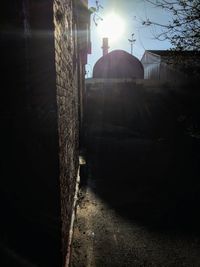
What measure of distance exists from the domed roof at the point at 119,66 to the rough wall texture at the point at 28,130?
24.2 meters

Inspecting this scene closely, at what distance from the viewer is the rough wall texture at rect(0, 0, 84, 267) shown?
2.34 metres

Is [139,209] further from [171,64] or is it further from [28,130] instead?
[171,64]

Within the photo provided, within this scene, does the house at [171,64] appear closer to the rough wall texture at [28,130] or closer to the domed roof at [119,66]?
the domed roof at [119,66]

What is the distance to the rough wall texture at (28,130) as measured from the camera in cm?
234

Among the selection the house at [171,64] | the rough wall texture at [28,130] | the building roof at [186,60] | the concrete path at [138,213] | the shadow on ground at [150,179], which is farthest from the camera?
the house at [171,64]

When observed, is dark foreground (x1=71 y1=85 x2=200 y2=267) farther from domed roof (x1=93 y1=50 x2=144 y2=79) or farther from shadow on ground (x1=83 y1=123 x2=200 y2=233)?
domed roof (x1=93 y1=50 x2=144 y2=79)

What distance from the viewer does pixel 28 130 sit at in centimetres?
243

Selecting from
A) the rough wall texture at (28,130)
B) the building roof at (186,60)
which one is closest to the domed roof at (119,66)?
the building roof at (186,60)

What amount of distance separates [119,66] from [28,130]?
25095 mm

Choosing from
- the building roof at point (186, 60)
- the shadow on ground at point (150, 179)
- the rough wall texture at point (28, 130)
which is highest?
the building roof at point (186, 60)

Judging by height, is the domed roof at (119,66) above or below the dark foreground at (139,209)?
above

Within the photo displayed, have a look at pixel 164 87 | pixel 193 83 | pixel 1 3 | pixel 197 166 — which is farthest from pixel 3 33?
pixel 164 87

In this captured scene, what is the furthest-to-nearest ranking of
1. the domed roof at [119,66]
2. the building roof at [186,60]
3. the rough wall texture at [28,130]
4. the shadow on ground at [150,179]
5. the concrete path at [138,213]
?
the domed roof at [119,66]
the building roof at [186,60]
the shadow on ground at [150,179]
the concrete path at [138,213]
the rough wall texture at [28,130]

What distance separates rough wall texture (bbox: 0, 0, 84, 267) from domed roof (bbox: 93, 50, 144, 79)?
24.2m
